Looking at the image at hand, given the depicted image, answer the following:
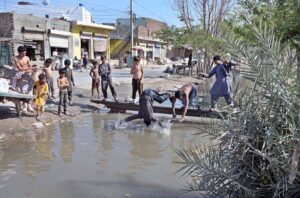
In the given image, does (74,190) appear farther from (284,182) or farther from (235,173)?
(284,182)

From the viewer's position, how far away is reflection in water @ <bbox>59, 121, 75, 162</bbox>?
275 inches

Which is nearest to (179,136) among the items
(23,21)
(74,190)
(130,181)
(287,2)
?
(130,181)

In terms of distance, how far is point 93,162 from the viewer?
21.5 feet

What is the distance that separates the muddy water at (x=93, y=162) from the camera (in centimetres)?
524

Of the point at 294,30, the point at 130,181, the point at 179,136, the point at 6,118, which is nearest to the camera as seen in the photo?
the point at 130,181

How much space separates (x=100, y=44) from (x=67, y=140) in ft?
111

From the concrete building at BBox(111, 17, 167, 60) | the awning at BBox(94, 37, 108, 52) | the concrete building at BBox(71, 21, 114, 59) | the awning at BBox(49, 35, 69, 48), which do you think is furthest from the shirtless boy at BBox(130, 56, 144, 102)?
the concrete building at BBox(111, 17, 167, 60)

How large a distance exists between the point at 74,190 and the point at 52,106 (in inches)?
259

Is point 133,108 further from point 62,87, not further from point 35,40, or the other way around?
point 35,40

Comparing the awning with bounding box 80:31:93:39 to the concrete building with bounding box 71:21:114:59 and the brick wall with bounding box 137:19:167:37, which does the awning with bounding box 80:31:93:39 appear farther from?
the brick wall with bounding box 137:19:167:37

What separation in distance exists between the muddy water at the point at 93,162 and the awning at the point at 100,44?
31.3 metres

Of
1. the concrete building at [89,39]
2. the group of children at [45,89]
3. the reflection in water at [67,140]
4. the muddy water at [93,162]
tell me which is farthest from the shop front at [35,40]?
the muddy water at [93,162]

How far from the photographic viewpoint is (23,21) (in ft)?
93.1

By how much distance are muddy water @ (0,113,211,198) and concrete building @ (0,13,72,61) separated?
→ 17.7 meters
